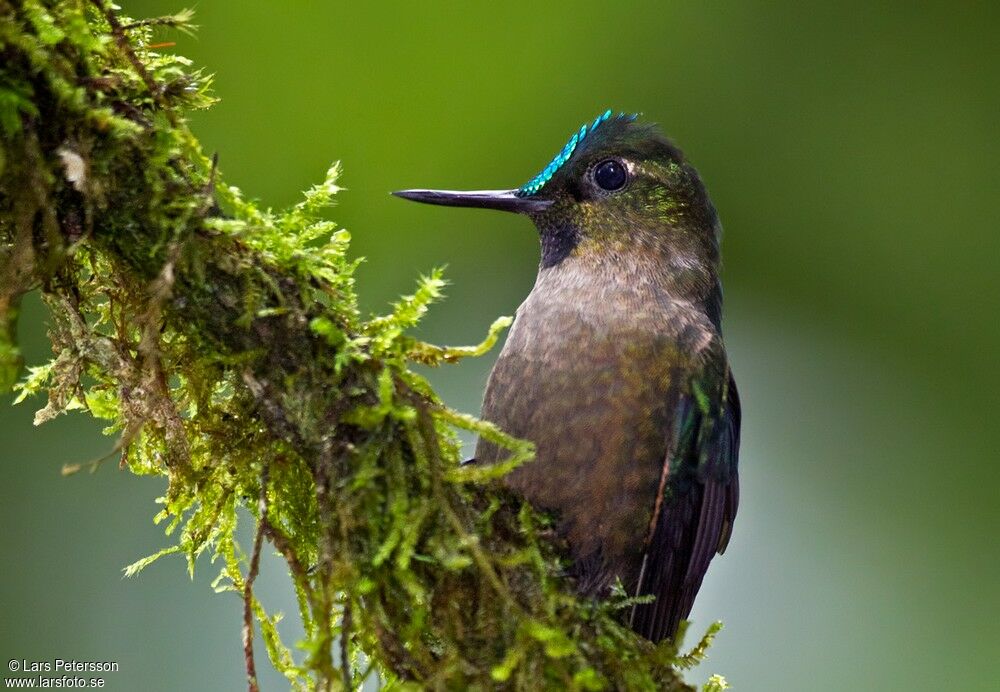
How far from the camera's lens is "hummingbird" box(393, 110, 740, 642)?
9.02 feet

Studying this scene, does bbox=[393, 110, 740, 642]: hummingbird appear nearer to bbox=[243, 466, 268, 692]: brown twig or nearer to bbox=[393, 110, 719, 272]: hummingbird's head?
bbox=[393, 110, 719, 272]: hummingbird's head

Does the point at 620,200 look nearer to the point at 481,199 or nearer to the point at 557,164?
the point at 557,164

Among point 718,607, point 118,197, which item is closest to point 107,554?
point 718,607

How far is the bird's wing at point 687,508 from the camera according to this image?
9.30 feet

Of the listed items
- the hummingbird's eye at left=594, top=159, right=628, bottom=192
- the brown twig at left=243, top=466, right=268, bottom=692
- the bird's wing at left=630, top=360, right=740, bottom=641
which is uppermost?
the hummingbird's eye at left=594, top=159, right=628, bottom=192

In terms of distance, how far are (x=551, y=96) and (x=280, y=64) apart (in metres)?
1.21

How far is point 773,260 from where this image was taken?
16.2 feet

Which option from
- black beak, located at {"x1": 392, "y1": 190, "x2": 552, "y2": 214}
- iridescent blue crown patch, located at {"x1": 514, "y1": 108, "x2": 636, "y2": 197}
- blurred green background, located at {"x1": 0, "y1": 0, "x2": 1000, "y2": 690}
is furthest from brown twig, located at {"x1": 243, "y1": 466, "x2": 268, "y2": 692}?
blurred green background, located at {"x1": 0, "y1": 0, "x2": 1000, "y2": 690}

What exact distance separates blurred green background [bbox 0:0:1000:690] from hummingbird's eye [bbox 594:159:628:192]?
120 centimetres

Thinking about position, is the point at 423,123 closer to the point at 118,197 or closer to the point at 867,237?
the point at 867,237

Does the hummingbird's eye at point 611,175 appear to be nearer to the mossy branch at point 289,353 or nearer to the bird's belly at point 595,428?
the bird's belly at point 595,428

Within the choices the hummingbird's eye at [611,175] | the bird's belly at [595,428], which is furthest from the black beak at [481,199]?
the bird's belly at [595,428]

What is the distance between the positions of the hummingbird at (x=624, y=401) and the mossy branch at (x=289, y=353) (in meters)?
0.48

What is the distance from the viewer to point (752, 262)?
16.2ft
